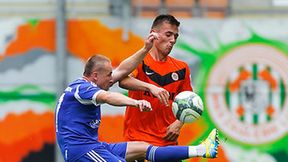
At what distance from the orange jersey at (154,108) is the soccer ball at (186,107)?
15.4 inches

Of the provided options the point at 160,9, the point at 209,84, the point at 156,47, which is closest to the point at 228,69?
the point at 209,84

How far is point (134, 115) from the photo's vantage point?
33.1 ft

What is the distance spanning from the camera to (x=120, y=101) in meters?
8.54

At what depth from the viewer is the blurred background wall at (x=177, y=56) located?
15938mm

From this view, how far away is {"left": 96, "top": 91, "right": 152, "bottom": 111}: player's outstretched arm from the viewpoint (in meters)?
8.37

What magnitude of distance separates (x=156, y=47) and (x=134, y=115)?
0.72 metres

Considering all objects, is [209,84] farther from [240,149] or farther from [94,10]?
[94,10]

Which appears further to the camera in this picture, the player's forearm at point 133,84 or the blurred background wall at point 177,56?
the blurred background wall at point 177,56

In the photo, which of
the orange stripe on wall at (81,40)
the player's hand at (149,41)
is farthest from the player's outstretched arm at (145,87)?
the orange stripe on wall at (81,40)

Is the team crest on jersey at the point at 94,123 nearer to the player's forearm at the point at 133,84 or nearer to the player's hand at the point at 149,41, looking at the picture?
the player's forearm at the point at 133,84

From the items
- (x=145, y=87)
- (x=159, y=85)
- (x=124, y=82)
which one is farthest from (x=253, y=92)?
(x=145, y=87)

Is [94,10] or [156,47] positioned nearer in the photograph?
Result: [156,47]

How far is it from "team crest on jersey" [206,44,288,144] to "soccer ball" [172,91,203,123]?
21.0ft

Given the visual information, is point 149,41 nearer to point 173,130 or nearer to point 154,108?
point 154,108
